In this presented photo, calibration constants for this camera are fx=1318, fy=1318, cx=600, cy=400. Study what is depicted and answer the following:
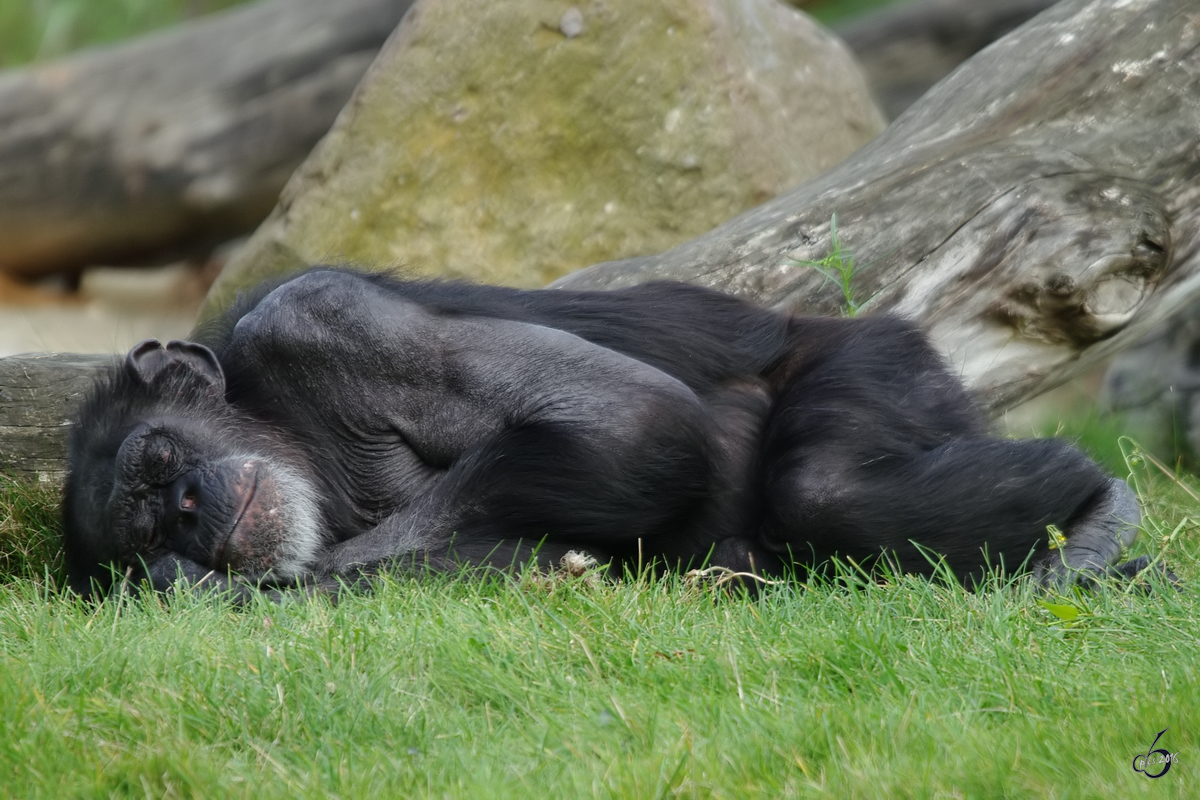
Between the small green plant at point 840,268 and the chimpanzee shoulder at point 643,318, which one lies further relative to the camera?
the small green plant at point 840,268

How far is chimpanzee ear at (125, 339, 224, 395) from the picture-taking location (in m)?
4.55

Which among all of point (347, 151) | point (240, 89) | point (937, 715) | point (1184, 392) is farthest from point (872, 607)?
point (240, 89)

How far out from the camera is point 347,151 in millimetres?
8008

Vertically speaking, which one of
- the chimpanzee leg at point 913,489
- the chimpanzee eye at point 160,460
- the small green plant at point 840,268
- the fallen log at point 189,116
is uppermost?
the fallen log at point 189,116

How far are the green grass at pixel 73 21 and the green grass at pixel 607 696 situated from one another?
56.7 ft

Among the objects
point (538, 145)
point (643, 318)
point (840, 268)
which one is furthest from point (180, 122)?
point (643, 318)

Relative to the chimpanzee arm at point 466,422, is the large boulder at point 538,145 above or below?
above

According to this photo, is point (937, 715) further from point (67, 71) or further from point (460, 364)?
point (67, 71)

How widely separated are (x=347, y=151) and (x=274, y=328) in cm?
382

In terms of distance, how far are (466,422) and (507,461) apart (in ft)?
0.86

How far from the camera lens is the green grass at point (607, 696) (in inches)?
101

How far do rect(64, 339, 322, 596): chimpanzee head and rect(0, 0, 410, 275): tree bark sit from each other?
729cm

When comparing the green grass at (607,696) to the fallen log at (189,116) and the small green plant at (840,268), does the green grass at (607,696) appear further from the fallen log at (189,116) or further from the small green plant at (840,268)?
the fallen log at (189,116)

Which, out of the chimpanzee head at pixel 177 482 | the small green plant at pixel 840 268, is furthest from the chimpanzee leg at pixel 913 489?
the chimpanzee head at pixel 177 482
